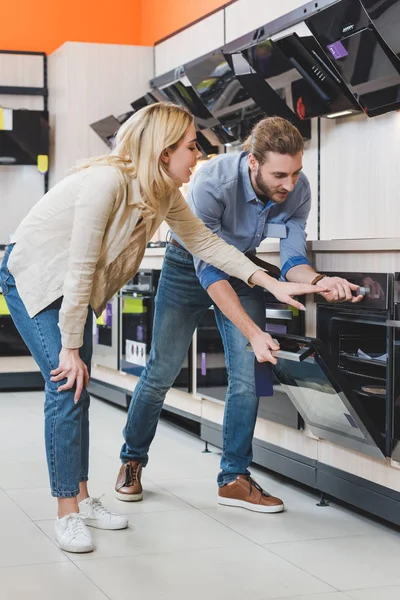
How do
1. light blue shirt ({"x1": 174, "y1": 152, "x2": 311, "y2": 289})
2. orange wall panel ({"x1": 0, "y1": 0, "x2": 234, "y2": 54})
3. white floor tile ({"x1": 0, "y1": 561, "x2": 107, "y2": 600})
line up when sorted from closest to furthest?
1. white floor tile ({"x1": 0, "y1": 561, "x2": 107, "y2": 600})
2. light blue shirt ({"x1": 174, "y1": 152, "x2": 311, "y2": 289})
3. orange wall panel ({"x1": 0, "y1": 0, "x2": 234, "y2": 54})

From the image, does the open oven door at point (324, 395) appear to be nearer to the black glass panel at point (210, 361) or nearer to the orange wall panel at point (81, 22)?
the black glass panel at point (210, 361)

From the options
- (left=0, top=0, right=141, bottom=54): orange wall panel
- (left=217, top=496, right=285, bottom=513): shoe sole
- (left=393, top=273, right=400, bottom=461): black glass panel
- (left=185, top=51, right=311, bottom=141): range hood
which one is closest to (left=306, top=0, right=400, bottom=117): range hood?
(left=185, top=51, right=311, bottom=141): range hood

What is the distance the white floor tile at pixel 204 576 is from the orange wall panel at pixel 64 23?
203 inches

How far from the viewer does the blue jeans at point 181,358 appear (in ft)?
10.4

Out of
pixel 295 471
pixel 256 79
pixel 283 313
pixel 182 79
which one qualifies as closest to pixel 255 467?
pixel 295 471

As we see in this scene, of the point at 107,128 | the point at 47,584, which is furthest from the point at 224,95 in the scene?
the point at 47,584

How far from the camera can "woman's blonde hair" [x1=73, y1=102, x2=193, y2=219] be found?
2.61 metres

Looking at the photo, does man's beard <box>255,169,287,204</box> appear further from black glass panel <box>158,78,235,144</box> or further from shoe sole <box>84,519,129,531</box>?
black glass panel <box>158,78,235,144</box>

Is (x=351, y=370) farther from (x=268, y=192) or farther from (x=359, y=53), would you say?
(x=359, y=53)

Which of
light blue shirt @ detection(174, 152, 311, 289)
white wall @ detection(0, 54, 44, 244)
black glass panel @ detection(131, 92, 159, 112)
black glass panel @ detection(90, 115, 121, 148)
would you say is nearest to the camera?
light blue shirt @ detection(174, 152, 311, 289)

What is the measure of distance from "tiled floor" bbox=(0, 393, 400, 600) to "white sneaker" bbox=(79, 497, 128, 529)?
0.03m

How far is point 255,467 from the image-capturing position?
3.86 m

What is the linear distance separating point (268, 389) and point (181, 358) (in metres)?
0.47

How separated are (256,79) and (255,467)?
1.92 meters
